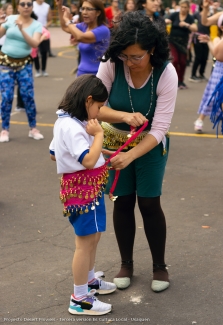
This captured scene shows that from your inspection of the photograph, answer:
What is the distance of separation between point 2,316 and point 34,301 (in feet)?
0.84

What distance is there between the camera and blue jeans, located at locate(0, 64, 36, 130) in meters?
8.04

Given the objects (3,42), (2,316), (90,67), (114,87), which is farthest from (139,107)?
(3,42)

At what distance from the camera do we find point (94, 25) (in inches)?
281

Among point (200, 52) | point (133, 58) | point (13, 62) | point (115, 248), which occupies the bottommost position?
point (200, 52)

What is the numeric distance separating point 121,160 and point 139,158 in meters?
0.31

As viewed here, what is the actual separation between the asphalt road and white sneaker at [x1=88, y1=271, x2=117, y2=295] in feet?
0.14

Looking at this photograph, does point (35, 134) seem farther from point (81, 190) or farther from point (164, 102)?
point (81, 190)

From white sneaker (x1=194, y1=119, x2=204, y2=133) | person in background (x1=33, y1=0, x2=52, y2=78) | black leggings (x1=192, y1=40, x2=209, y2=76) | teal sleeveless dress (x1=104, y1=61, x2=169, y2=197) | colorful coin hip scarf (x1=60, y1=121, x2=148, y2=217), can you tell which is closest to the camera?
colorful coin hip scarf (x1=60, y1=121, x2=148, y2=217)

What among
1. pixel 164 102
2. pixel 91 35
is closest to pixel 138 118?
pixel 164 102

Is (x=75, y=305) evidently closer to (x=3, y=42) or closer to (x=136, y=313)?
(x=136, y=313)

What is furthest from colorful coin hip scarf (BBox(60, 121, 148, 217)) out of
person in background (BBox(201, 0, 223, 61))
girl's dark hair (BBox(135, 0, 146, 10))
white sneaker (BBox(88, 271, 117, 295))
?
girl's dark hair (BBox(135, 0, 146, 10))

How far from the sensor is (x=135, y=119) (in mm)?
3592

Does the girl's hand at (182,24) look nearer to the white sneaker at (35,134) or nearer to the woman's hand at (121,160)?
the white sneaker at (35,134)

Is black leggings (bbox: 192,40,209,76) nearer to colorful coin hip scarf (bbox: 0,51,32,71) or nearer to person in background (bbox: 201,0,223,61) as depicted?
person in background (bbox: 201,0,223,61)
